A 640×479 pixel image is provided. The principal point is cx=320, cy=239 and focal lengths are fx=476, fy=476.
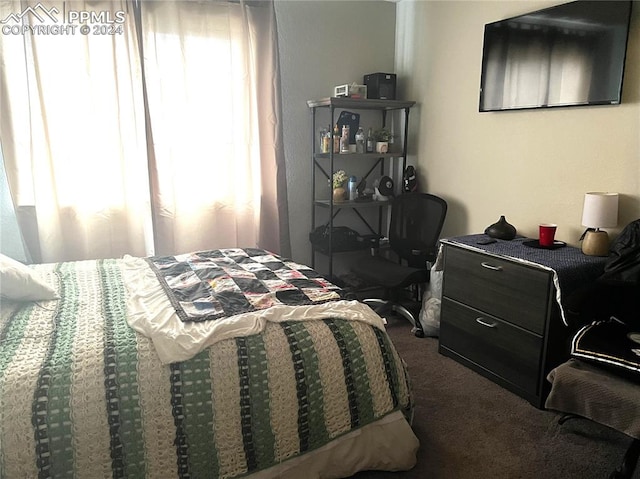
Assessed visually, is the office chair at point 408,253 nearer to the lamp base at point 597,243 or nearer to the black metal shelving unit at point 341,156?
the black metal shelving unit at point 341,156

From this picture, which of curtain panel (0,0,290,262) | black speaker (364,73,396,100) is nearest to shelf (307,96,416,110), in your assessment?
black speaker (364,73,396,100)

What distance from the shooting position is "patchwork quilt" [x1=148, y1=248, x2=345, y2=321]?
6.54 feet

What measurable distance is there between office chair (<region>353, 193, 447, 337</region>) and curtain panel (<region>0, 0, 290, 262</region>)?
0.87m

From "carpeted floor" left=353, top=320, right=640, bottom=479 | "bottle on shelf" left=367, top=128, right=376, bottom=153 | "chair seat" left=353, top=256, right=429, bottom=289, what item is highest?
"bottle on shelf" left=367, top=128, right=376, bottom=153

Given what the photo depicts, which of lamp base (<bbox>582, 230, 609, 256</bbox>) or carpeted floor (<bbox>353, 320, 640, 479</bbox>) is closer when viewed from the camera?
carpeted floor (<bbox>353, 320, 640, 479</bbox>)

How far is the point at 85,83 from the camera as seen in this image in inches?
123

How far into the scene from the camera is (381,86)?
382 centimetres

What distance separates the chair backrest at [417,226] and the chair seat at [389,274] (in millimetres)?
236

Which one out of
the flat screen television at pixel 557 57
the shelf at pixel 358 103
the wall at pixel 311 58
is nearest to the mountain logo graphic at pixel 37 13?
the wall at pixel 311 58

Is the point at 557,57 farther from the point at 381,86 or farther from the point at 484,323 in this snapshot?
the point at 484,323

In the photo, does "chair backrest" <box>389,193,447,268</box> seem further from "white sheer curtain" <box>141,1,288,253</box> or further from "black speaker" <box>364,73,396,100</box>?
"white sheer curtain" <box>141,1,288,253</box>

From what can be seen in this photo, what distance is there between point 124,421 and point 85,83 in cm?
248

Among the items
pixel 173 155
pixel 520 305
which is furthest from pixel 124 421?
pixel 173 155

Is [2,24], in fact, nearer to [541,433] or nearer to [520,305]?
[520,305]
